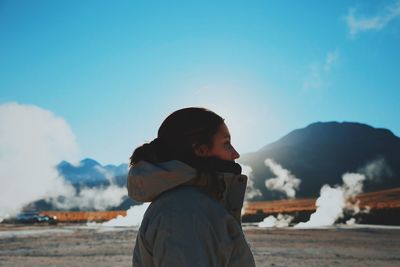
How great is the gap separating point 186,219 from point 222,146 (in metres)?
0.45

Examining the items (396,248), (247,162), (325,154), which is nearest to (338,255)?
(396,248)

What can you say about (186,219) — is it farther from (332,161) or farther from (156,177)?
(332,161)

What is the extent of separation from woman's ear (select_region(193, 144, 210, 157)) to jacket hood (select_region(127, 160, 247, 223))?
0.11 meters

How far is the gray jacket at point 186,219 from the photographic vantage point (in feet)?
5.34

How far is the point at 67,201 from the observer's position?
433 ft

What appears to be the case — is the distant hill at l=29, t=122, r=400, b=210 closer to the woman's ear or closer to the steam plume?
the steam plume

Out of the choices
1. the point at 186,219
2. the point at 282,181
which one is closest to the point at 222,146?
the point at 186,219

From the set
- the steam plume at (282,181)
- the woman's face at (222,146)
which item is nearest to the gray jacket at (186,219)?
the woman's face at (222,146)

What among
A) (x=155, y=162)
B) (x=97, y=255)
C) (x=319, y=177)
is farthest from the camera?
(x=319, y=177)

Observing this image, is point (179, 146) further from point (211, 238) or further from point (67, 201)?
point (67, 201)

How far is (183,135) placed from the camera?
1.97 metres

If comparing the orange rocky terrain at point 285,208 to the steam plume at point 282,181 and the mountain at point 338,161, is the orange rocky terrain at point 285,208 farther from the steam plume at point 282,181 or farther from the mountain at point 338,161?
the steam plume at point 282,181

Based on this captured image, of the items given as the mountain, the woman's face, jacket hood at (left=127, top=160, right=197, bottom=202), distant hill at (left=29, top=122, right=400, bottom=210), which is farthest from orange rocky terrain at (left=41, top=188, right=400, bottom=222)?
jacket hood at (left=127, top=160, right=197, bottom=202)

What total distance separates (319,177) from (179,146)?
123 m
